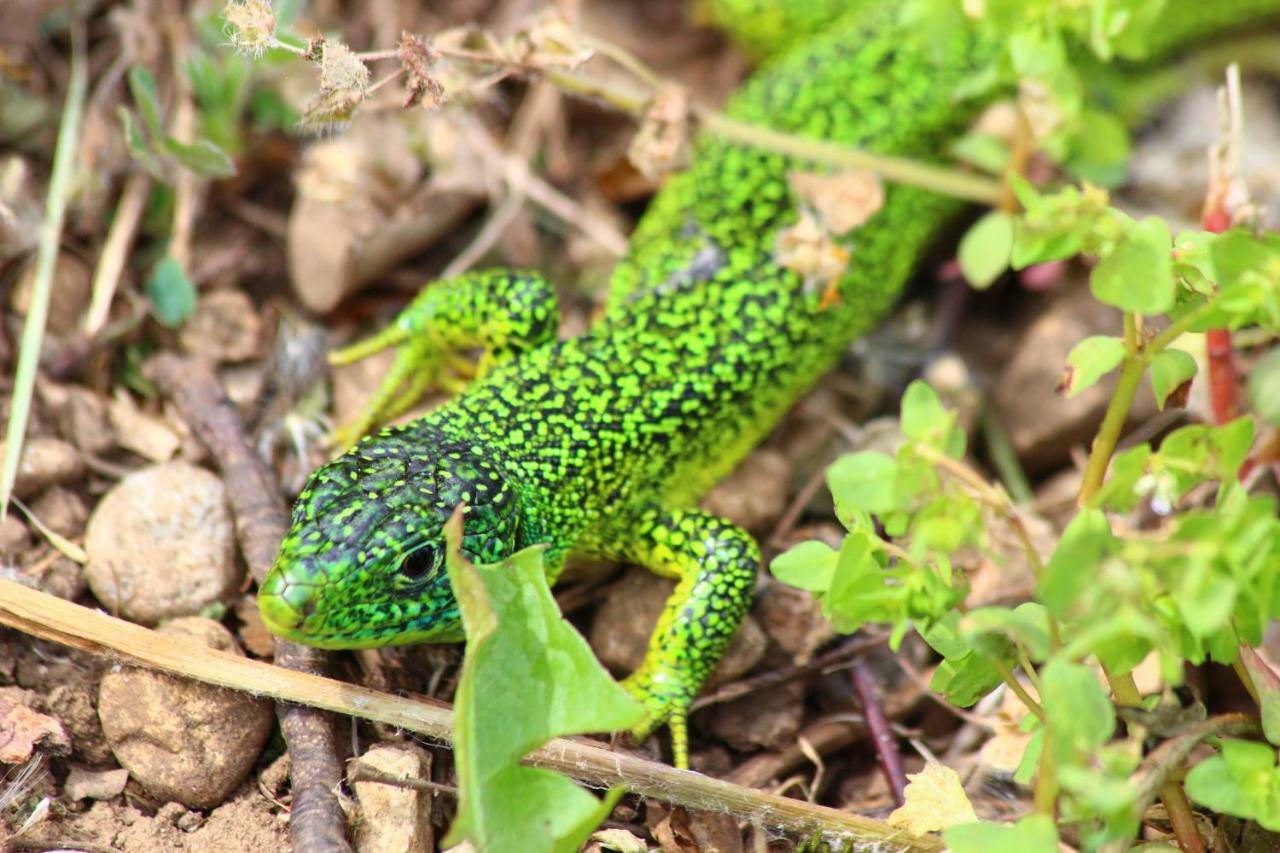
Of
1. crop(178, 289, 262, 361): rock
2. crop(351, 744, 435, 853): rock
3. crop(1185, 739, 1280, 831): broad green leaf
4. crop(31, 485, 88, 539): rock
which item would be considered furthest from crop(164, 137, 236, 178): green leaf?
crop(1185, 739, 1280, 831): broad green leaf

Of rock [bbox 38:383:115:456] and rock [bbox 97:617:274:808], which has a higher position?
rock [bbox 38:383:115:456]

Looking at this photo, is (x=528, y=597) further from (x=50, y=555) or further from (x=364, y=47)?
(x=364, y=47)

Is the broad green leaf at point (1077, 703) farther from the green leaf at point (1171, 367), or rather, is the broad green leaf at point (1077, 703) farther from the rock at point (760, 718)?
the rock at point (760, 718)

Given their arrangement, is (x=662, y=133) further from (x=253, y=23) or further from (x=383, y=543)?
(x=383, y=543)

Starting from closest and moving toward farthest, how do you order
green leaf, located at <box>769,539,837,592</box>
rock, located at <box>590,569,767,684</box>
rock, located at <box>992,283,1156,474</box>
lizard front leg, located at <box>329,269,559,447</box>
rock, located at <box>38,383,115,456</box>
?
green leaf, located at <box>769,539,837,592</box>
rock, located at <box>590,569,767,684</box>
rock, located at <box>38,383,115,456</box>
lizard front leg, located at <box>329,269,559,447</box>
rock, located at <box>992,283,1156,474</box>

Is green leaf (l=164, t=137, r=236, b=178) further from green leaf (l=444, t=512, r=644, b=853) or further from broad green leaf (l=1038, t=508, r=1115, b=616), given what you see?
broad green leaf (l=1038, t=508, r=1115, b=616)

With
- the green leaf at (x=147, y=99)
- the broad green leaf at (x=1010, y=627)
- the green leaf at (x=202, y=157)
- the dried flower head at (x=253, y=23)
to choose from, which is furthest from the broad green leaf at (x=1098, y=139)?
the green leaf at (x=147, y=99)

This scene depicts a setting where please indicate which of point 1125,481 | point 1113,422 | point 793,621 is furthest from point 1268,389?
point 793,621
